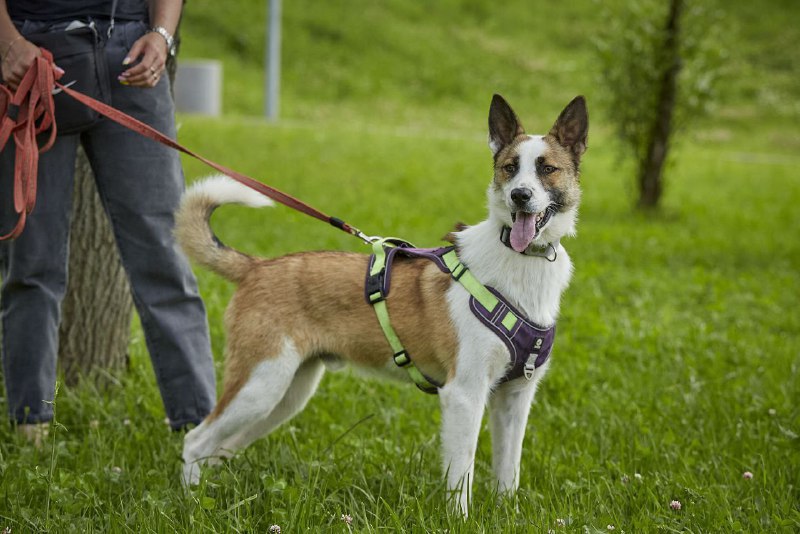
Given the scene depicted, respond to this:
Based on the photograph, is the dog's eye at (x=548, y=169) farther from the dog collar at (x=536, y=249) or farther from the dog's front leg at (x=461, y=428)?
the dog's front leg at (x=461, y=428)

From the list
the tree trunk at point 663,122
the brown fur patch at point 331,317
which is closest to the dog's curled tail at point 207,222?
the brown fur patch at point 331,317

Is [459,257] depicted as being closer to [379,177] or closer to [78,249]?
[78,249]

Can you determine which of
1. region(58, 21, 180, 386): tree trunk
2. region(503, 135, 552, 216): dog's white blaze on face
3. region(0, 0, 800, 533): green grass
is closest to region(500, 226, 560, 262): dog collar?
region(503, 135, 552, 216): dog's white blaze on face

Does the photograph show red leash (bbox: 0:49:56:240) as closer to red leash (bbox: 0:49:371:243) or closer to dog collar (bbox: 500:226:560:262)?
red leash (bbox: 0:49:371:243)

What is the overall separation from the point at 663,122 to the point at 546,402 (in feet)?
27.5

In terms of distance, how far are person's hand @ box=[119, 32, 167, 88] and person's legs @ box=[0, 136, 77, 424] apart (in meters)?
0.39

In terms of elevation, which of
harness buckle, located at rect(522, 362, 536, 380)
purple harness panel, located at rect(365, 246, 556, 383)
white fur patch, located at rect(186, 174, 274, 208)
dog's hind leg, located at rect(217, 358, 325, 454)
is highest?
white fur patch, located at rect(186, 174, 274, 208)

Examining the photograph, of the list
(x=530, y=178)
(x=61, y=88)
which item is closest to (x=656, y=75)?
(x=530, y=178)

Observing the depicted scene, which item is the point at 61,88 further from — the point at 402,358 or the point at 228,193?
the point at 402,358

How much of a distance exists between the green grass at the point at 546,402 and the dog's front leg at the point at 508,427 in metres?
0.11

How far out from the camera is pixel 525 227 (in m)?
3.44

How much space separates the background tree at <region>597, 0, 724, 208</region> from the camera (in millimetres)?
12477

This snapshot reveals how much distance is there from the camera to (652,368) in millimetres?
5715

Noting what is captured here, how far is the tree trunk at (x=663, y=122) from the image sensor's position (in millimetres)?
12445
